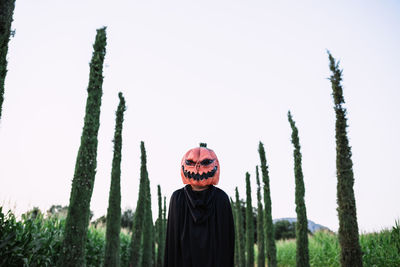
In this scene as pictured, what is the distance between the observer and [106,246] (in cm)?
1366

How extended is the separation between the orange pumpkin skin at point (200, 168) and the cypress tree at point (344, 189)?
792 centimetres

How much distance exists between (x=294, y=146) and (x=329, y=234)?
25.7ft

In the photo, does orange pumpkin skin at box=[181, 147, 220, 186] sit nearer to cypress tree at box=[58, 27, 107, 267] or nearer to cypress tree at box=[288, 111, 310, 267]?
cypress tree at box=[58, 27, 107, 267]

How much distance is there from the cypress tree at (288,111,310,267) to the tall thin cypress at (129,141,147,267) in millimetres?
9513

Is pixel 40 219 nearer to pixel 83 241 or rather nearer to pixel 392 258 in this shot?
pixel 83 241

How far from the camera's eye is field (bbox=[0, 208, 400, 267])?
6.89m

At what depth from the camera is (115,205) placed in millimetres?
14703

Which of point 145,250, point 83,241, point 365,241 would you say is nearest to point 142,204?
point 145,250

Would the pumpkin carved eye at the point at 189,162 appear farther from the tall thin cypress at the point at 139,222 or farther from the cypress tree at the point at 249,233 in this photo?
the cypress tree at the point at 249,233

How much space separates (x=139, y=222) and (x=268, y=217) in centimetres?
820

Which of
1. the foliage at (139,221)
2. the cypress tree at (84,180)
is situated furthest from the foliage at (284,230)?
the cypress tree at (84,180)

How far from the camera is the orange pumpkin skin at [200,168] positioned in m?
4.03

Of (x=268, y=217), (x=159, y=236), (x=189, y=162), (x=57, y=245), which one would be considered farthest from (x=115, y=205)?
(x=159, y=236)

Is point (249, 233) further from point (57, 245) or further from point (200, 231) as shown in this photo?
point (200, 231)
